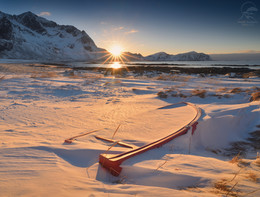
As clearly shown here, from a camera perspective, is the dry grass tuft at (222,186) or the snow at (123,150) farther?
the snow at (123,150)

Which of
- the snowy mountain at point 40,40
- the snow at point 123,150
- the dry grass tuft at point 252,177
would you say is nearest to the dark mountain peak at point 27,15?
the snowy mountain at point 40,40

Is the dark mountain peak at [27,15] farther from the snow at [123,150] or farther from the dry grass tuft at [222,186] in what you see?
the dry grass tuft at [222,186]

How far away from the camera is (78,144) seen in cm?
305

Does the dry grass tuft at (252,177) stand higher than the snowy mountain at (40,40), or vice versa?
the snowy mountain at (40,40)

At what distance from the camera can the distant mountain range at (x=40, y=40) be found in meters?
91.9

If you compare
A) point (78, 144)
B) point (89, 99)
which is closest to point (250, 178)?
point (78, 144)

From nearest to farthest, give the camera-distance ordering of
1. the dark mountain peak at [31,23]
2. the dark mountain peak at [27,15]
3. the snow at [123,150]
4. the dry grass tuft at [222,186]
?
the dry grass tuft at [222,186] < the snow at [123,150] < the dark mountain peak at [31,23] < the dark mountain peak at [27,15]

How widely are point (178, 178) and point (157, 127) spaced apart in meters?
2.12

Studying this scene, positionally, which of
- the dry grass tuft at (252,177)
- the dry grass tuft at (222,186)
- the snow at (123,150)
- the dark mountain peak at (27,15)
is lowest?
the snow at (123,150)

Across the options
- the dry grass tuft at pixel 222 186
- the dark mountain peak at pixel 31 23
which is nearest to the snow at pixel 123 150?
the dry grass tuft at pixel 222 186

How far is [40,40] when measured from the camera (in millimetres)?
123438

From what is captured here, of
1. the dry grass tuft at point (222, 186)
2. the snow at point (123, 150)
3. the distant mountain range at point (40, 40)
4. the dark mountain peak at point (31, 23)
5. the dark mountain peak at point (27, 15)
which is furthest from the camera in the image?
the dark mountain peak at point (27, 15)

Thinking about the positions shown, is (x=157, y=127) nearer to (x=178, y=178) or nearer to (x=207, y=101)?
(x=178, y=178)

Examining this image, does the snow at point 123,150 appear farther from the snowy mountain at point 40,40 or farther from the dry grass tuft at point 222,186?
the snowy mountain at point 40,40
